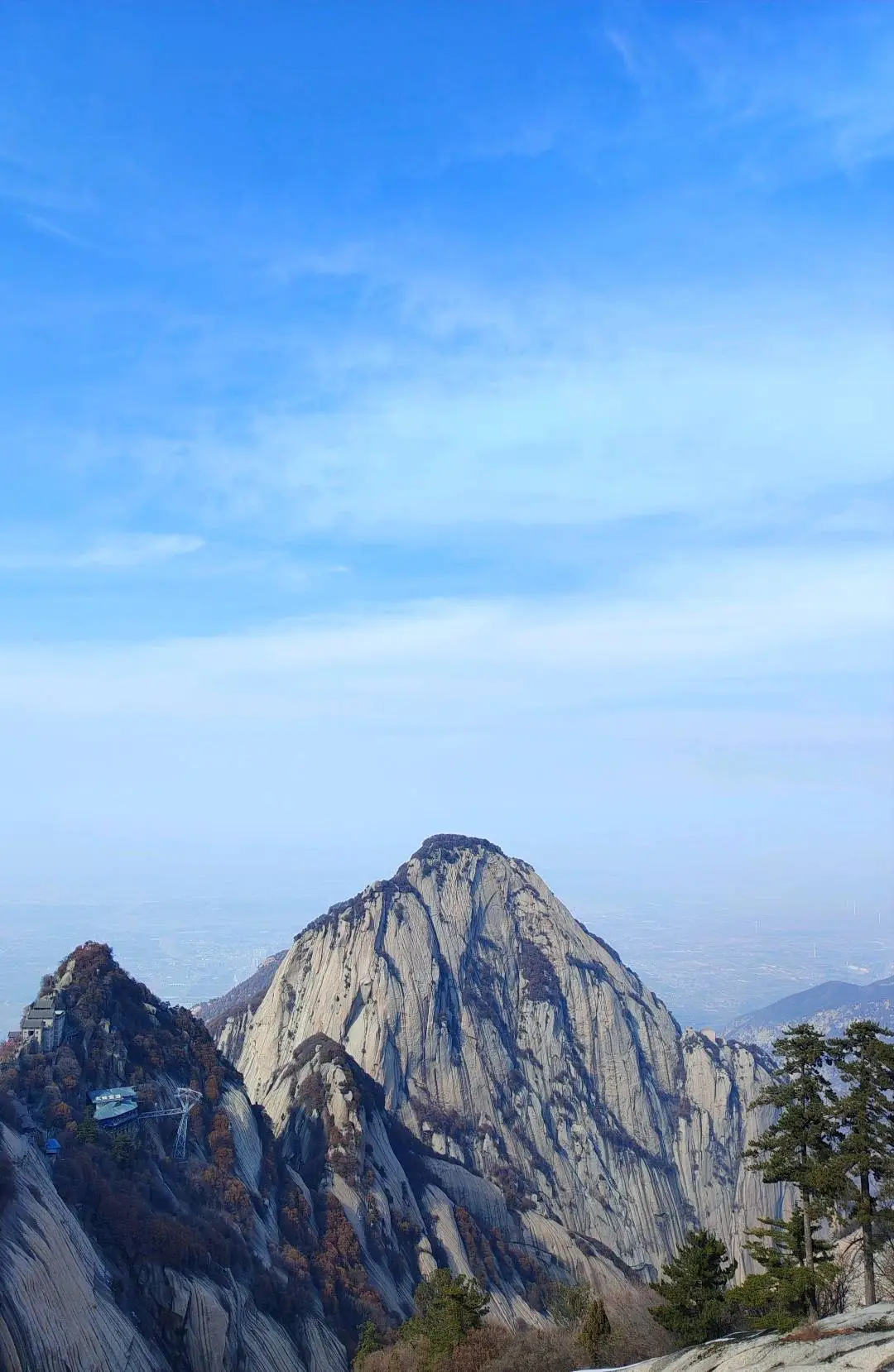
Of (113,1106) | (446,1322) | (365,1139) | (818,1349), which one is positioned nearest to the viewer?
(818,1349)

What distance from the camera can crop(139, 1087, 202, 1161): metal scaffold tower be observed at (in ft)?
204

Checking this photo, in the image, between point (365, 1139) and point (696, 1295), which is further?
point (365, 1139)

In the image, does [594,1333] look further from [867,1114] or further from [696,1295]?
[867,1114]

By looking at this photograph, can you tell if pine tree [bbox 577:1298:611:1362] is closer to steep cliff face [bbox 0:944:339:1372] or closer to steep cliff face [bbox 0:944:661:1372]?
steep cliff face [bbox 0:944:661:1372]

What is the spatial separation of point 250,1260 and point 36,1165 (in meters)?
17.4

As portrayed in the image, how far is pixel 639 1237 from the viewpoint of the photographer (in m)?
126

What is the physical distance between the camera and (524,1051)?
141 metres

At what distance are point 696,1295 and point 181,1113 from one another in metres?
36.7

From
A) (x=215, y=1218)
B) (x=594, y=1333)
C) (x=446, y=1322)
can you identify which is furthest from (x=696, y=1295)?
(x=215, y=1218)

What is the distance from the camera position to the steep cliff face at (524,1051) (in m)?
126

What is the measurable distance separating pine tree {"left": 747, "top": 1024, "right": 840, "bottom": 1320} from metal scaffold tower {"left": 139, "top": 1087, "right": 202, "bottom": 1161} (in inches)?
1607

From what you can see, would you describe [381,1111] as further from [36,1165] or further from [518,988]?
[518,988]

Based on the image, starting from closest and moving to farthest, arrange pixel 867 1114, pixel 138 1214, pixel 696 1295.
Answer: pixel 867 1114, pixel 696 1295, pixel 138 1214

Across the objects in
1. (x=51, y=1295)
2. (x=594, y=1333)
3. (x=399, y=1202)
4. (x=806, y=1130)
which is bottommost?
(x=399, y=1202)
